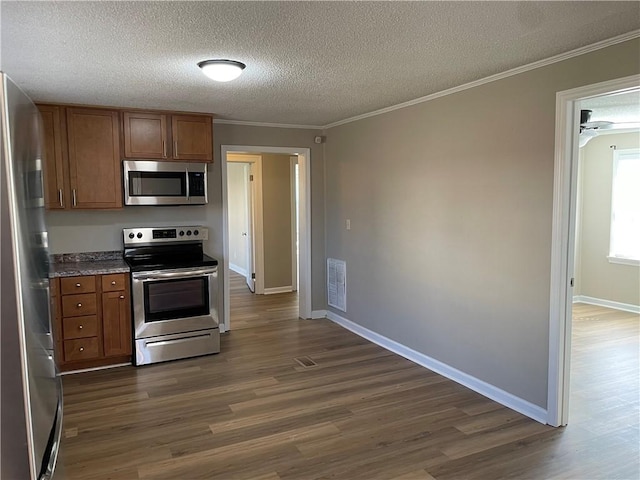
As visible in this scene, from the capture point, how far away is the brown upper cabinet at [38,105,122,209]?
Answer: 14.0 feet

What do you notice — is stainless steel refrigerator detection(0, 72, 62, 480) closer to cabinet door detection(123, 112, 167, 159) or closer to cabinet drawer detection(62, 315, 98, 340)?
cabinet drawer detection(62, 315, 98, 340)

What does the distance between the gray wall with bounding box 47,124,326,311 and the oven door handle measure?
2.54ft

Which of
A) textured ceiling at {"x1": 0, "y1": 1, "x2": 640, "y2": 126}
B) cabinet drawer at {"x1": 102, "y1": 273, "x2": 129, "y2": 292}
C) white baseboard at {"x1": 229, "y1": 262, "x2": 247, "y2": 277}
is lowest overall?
white baseboard at {"x1": 229, "y1": 262, "x2": 247, "y2": 277}

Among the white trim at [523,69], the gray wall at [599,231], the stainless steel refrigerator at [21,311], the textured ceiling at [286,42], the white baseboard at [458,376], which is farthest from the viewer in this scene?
the gray wall at [599,231]

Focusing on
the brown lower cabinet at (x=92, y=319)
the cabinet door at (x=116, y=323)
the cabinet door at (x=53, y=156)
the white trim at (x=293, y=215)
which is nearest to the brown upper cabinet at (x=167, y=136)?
the cabinet door at (x=53, y=156)

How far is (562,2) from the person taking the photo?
2.13 metres

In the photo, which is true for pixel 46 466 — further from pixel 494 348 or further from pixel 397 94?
pixel 397 94

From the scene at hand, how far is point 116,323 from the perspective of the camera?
4270mm

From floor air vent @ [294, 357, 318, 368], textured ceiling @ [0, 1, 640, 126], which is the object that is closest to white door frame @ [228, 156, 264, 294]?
floor air vent @ [294, 357, 318, 368]

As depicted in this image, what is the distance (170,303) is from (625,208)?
6101 millimetres

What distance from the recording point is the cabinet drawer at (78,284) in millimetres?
4043

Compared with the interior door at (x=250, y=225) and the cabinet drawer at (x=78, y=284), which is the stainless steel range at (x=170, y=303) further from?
the interior door at (x=250, y=225)

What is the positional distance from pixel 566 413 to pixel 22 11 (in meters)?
3.90

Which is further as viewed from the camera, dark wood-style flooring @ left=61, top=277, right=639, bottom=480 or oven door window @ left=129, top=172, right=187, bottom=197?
oven door window @ left=129, top=172, right=187, bottom=197
